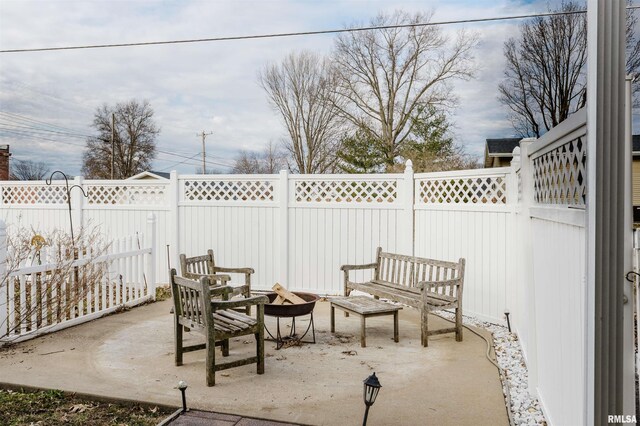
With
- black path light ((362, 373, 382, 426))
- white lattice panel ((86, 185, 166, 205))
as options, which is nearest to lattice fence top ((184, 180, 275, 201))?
white lattice panel ((86, 185, 166, 205))

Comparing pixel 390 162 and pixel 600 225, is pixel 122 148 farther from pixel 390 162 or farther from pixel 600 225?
pixel 600 225

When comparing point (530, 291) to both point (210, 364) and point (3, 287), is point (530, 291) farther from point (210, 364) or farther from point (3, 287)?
point (3, 287)

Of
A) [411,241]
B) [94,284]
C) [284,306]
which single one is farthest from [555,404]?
[94,284]

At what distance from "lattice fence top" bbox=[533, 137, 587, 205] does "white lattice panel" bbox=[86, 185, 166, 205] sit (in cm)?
650

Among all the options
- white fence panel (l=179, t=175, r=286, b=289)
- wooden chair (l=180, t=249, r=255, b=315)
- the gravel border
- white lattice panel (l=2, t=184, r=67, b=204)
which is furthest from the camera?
white lattice panel (l=2, t=184, r=67, b=204)

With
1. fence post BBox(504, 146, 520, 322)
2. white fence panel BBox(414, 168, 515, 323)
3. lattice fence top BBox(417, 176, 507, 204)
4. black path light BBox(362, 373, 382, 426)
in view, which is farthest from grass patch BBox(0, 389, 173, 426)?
lattice fence top BBox(417, 176, 507, 204)

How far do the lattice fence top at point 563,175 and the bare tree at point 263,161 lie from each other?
56.7 feet

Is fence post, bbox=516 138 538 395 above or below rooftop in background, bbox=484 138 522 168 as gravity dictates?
below

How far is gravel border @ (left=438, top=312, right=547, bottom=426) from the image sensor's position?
125 inches

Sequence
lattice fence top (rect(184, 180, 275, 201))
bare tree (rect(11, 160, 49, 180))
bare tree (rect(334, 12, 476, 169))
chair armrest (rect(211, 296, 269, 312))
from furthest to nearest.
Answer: bare tree (rect(11, 160, 49, 180))
bare tree (rect(334, 12, 476, 169))
lattice fence top (rect(184, 180, 275, 201))
chair armrest (rect(211, 296, 269, 312))

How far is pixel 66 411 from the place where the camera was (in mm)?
3275

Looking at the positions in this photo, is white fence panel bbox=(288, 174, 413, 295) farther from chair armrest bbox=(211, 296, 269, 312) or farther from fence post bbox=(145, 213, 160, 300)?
chair armrest bbox=(211, 296, 269, 312)

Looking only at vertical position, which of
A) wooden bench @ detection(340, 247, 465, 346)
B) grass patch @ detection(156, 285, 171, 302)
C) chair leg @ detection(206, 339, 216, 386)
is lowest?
grass patch @ detection(156, 285, 171, 302)

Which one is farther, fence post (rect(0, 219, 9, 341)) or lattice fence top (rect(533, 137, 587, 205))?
fence post (rect(0, 219, 9, 341))
